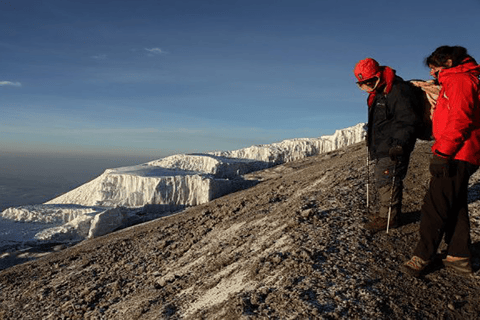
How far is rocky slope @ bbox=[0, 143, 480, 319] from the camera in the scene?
2902mm

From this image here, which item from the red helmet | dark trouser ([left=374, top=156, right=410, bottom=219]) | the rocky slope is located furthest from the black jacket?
the rocky slope

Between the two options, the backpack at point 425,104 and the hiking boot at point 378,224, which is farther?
the hiking boot at point 378,224

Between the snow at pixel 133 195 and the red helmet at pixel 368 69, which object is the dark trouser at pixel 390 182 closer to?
the red helmet at pixel 368 69

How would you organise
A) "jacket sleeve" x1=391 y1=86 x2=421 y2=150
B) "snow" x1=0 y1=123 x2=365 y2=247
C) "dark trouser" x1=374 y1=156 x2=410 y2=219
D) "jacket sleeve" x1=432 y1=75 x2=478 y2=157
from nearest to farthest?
1. "jacket sleeve" x1=432 y1=75 x2=478 y2=157
2. "jacket sleeve" x1=391 y1=86 x2=421 y2=150
3. "dark trouser" x1=374 y1=156 x2=410 y2=219
4. "snow" x1=0 y1=123 x2=365 y2=247

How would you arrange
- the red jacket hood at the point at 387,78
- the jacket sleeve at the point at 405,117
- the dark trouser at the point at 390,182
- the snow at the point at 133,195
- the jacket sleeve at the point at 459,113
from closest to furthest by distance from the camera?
the jacket sleeve at the point at 459,113 < the jacket sleeve at the point at 405,117 < the red jacket hood at the point at 387,78 < the dark trouser at the point at 390,182 < the snow at the point at 133,195

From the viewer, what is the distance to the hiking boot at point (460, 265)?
3.24 meters

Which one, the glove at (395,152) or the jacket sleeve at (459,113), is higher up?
the jacket sleeve at (459,113)

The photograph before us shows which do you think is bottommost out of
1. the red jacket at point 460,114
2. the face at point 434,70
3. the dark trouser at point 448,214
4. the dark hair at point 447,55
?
the dark trouser at point 448,214

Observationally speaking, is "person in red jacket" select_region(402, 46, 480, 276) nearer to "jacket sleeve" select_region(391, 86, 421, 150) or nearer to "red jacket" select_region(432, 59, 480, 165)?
"red jacket" select_region(432, 59, 480, 165)

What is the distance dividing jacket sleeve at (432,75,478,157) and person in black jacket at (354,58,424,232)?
917 mm

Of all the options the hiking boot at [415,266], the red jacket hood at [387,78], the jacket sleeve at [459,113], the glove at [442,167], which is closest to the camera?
the jacket sleeve at [459,113]

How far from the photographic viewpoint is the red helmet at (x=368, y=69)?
3967mm

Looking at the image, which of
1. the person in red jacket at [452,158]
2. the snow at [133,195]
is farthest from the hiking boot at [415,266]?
the snow at [133,195]

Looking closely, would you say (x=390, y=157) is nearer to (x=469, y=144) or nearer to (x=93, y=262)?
(x=469, y=144)
